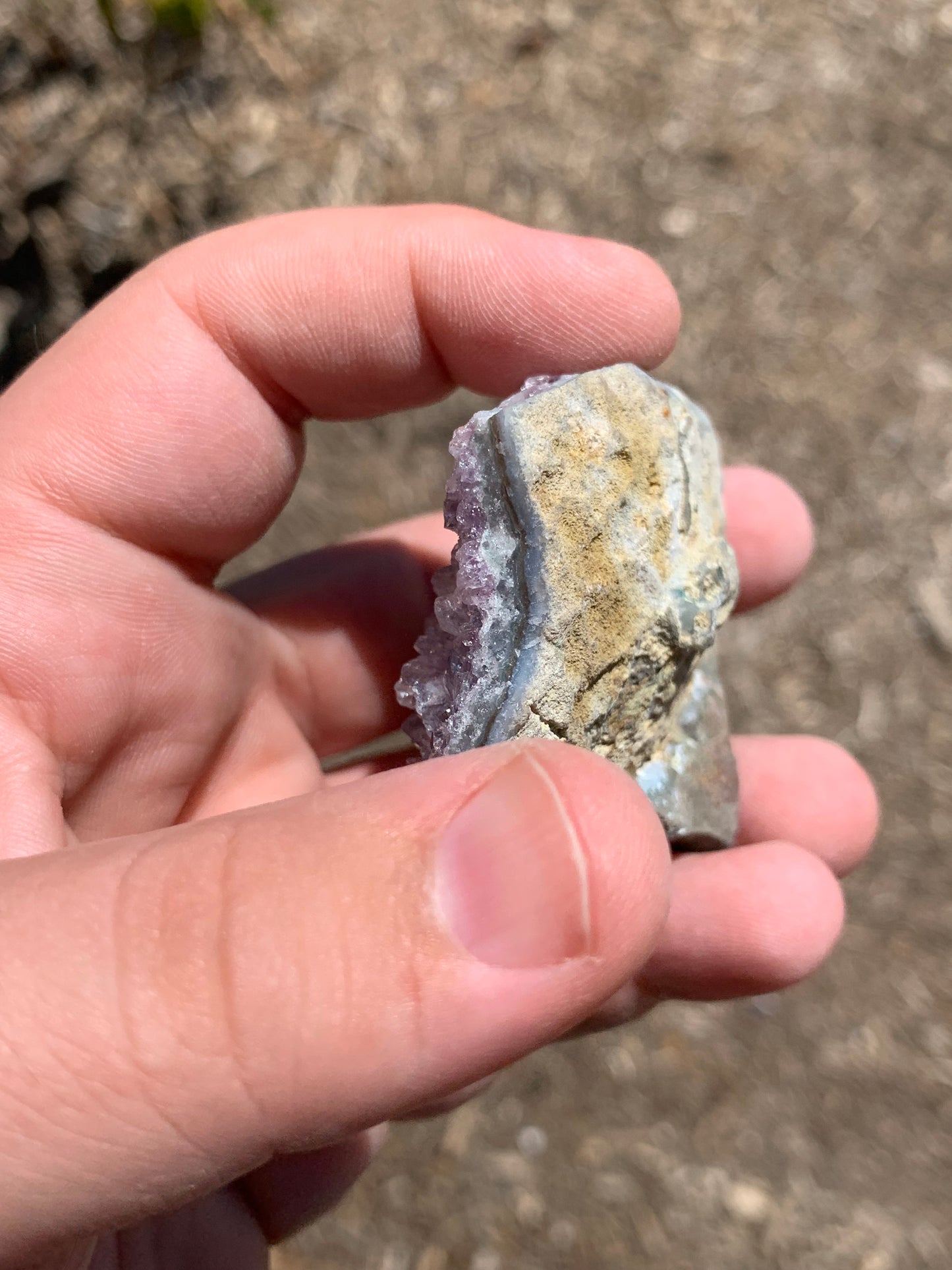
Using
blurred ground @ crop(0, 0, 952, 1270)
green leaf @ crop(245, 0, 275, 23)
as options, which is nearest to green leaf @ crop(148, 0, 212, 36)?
blurred ground @ crop(0, 0, 952, 1270)

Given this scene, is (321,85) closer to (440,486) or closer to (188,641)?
(440,486)

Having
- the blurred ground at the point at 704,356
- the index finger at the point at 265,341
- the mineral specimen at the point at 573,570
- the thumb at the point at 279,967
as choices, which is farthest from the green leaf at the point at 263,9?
the thumb at the point at 279,967

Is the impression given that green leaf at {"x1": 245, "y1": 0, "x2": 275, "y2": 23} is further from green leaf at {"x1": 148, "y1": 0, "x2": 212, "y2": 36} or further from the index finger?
the index finger

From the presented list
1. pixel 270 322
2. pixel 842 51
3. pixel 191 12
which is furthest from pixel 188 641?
pixel 842 51

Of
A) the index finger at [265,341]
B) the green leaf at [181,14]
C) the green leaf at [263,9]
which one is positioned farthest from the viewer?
the green leaf at [263,9]

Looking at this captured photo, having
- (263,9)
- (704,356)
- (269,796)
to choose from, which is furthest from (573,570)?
(263,9)

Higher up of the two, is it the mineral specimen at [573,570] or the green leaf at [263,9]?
the green leaf at [263,9]

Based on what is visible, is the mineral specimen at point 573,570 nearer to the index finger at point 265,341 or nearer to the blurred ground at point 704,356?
the index finger at point 265,341

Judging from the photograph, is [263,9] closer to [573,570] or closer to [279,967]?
[573,570]
